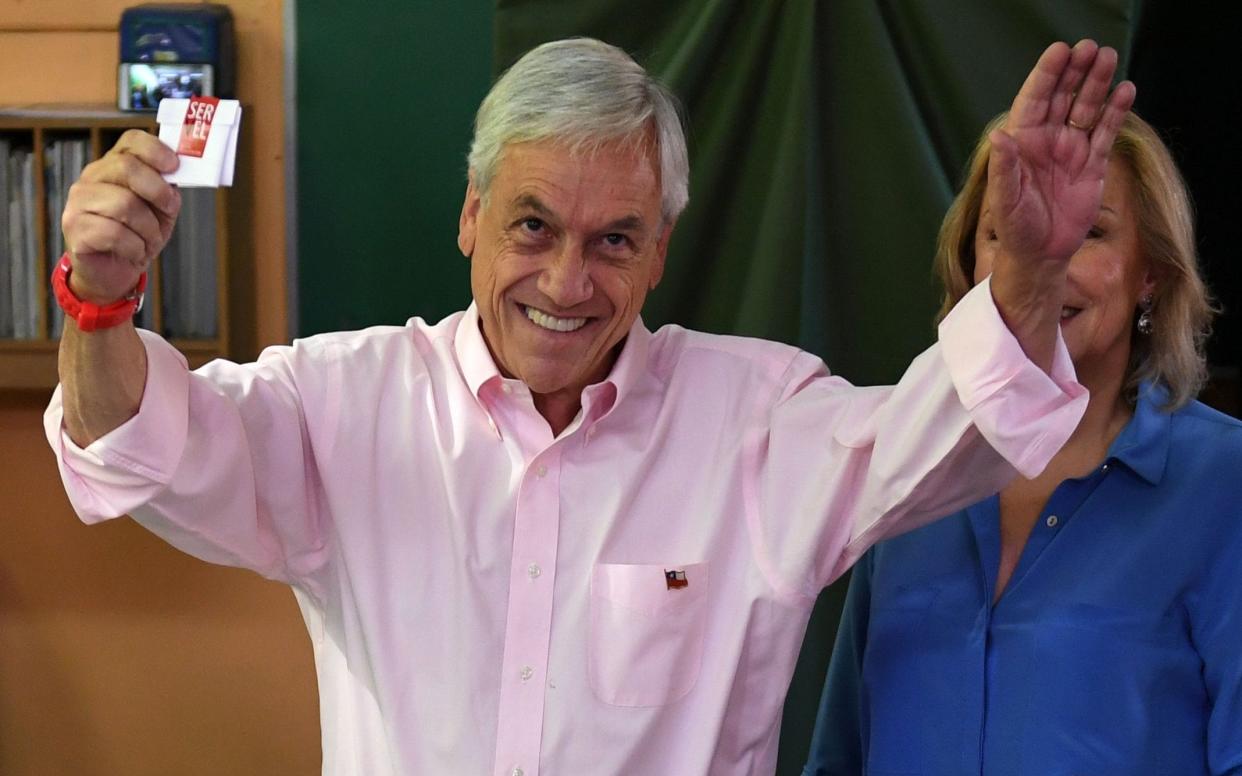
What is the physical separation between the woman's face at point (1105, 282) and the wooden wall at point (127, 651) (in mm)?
1523

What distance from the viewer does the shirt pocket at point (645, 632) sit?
162 centimetres

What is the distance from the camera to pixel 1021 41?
2354 mm

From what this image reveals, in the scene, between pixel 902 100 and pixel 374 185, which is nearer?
pixel 902 100

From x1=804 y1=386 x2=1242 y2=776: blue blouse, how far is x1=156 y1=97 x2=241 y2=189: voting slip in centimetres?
104

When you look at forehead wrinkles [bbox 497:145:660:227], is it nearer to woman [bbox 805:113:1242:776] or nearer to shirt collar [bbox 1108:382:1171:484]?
woman [bbox 805:113:1242:776]

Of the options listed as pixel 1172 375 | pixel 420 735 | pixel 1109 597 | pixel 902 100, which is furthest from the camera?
pixel 902 100

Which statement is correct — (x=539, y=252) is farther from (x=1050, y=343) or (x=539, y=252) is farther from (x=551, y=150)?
(x=1050, y=343)

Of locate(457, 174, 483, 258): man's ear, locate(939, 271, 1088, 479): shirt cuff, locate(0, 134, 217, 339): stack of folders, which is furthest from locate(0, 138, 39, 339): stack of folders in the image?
locate(939, 271, 1088, 479): shirt cuff

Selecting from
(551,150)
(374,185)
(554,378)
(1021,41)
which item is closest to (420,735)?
(554,378)

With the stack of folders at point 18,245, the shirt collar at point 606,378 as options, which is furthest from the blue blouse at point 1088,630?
the stack of folders at point 18,245

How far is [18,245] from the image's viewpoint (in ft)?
8.00

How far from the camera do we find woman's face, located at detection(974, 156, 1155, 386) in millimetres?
1828

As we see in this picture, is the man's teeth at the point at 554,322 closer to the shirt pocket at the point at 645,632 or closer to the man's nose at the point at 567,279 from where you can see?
the man's nose at the point at 567,279

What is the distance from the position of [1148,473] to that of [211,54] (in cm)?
165
